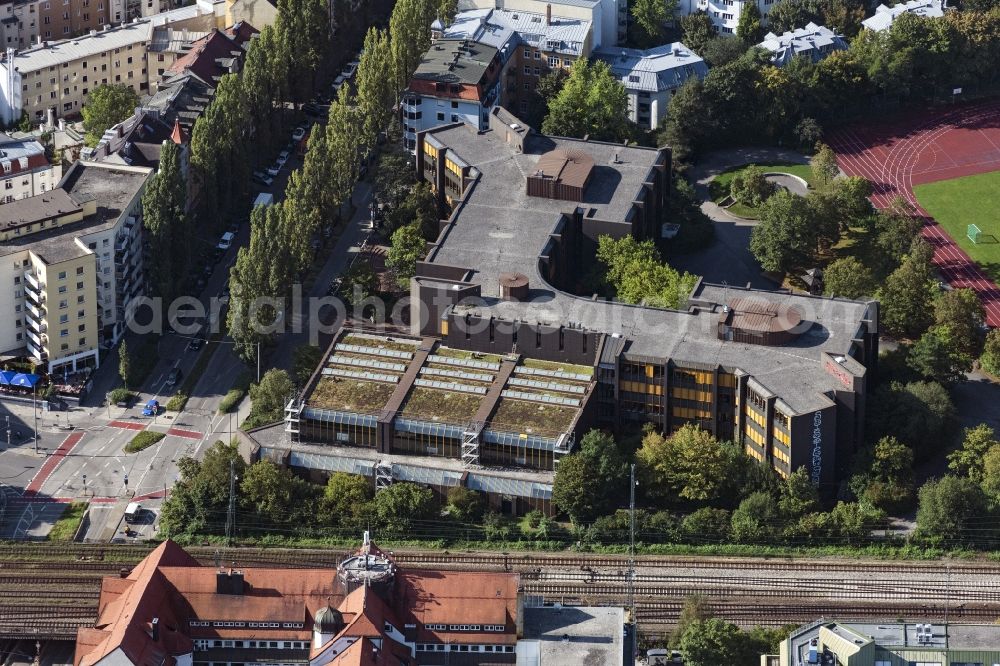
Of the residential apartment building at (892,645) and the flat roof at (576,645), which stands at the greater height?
the residential apartment building at (892,645)

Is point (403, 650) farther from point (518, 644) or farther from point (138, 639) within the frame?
point (138, 639)

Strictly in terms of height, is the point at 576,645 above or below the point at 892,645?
below

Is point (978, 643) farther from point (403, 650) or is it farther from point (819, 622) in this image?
point (403, 650)

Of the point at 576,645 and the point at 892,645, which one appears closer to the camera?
the point at 892,645

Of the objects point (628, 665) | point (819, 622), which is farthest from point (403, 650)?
point (819, 622)

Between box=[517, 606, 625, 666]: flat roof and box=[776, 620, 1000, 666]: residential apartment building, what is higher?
box=[776, 620, 1000, 666]: residential apartment building

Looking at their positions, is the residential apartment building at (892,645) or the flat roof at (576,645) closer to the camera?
the residential apartment building at (892,645)

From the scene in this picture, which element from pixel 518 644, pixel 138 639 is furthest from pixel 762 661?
pixel 138 639
